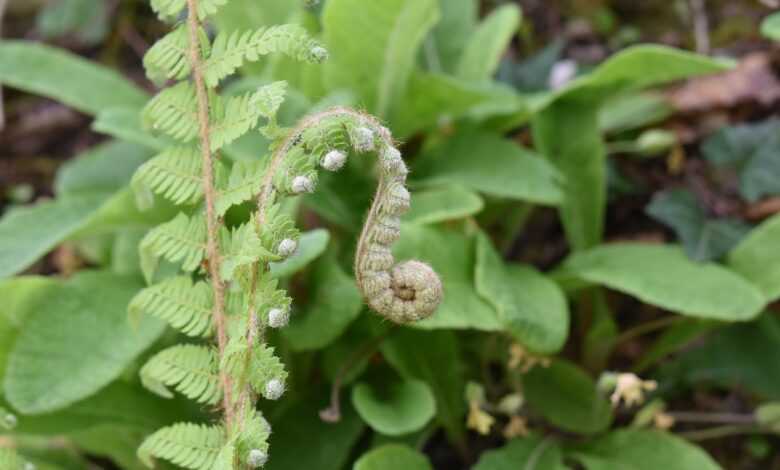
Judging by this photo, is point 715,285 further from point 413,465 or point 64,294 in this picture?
point 64,294

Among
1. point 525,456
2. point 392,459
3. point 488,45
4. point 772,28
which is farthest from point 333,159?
point 488,45

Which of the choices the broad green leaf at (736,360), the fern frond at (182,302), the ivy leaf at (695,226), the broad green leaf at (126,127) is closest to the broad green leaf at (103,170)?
the broad green leaf at (126,127)

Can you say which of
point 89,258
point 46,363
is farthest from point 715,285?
point 89,258

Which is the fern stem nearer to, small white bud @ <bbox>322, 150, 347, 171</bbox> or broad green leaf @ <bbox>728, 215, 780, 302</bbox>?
small white bud @ <bbox>322, 150, 347, 171</bbox>

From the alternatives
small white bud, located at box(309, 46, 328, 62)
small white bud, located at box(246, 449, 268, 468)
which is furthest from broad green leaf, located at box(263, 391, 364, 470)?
small white bud, located at box(309, 46, 328, 62)

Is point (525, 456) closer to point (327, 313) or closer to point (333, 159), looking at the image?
point (327, 313)

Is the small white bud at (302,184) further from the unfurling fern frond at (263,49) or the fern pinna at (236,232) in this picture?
the unfurling fern frond at (263,49)
